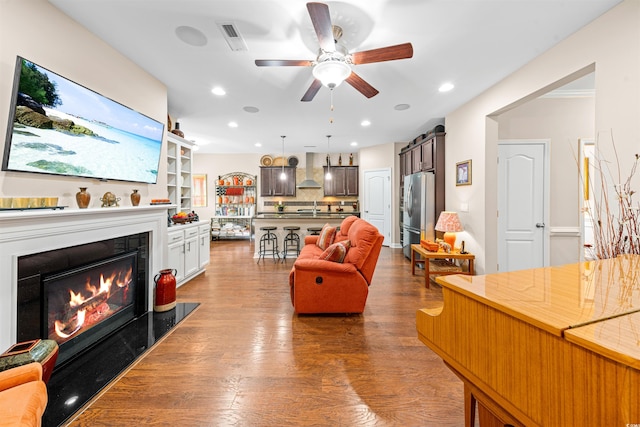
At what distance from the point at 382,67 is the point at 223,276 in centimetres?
394

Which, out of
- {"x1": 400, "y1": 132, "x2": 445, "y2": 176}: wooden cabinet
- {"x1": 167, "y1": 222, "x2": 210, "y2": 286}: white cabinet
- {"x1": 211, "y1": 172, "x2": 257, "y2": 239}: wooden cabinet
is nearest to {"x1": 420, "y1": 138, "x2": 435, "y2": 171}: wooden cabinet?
{"x1": 400, "y1": 132, "x2": 445, "y2": 176}: wooden cabinet

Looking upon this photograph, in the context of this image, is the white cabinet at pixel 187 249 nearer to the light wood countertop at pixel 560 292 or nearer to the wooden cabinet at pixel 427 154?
the light wood countertop at pixel 560 292

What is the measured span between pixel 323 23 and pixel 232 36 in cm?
102

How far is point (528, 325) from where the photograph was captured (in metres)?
0.73

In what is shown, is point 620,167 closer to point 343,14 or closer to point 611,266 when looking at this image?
point 611,266

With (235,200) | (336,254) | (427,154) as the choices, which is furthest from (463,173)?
(235,200)

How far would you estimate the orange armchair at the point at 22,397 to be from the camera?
881 millimetres

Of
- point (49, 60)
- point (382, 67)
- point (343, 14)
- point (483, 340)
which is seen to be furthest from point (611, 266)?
point (49, 60)

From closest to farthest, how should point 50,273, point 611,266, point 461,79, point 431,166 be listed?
point 611,266
point 50,273
point 461,79
point 431,166

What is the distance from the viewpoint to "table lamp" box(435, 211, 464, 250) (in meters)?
3.76

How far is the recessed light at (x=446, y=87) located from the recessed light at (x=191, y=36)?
2.88m

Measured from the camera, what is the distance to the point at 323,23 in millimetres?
1711

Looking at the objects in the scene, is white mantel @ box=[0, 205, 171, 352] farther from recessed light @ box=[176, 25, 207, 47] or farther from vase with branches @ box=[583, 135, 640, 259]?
vase with branches @ box=[583, 135, 640, 259]

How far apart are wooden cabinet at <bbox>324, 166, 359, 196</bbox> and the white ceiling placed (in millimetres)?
3538
